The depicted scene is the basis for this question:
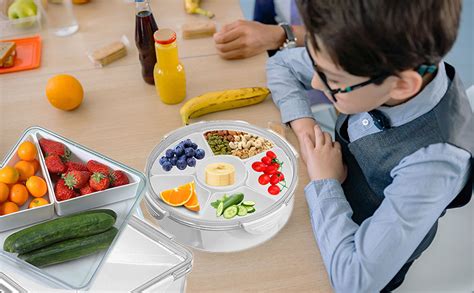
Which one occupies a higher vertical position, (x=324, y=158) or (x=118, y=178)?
(x=118, y=178)

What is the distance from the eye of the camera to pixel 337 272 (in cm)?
85

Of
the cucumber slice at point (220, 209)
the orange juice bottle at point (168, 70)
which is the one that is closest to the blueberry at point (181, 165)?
the cucumber slice at point (220, 209)

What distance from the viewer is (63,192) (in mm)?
887

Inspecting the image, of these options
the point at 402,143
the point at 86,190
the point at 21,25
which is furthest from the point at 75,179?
the point at 21,25

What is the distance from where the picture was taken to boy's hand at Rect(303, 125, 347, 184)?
103cm

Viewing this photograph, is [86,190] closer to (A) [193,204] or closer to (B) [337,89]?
(A) [193,204]

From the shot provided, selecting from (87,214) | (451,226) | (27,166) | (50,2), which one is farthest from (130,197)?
(50,2)

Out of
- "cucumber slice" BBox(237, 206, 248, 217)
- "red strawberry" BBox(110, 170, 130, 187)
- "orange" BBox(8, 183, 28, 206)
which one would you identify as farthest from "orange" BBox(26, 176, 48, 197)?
"cucumber slice" BBox(237, 206, 248, 217)

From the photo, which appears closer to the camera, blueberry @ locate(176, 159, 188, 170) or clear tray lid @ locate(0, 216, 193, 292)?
clear tray lid @ locate(0, 216, 193, 292)

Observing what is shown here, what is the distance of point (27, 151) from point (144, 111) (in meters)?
0.32

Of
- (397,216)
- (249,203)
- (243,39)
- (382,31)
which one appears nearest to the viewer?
(382,31)

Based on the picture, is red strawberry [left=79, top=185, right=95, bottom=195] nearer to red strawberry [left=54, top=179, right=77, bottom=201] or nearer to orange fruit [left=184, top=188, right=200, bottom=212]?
red strawberry [left=54, top=179, right=77, bottom=201]

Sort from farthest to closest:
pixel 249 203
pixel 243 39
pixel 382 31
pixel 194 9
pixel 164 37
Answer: pixel 194 9, pixel 243 39, pixel 164 37, pixel 249 203, pixel 382 31

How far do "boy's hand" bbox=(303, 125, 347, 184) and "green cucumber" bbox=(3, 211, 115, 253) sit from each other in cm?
41
